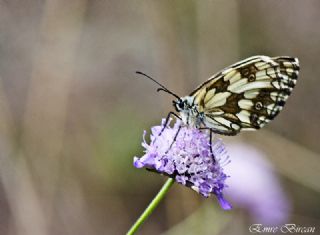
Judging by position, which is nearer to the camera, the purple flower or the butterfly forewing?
the purple flower

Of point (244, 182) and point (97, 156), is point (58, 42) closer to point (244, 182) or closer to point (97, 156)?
point (97, 156)

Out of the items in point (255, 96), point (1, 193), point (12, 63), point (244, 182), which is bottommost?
point (1, 193)

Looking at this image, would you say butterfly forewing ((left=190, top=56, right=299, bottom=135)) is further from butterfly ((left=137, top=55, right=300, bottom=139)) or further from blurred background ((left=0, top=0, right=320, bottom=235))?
blurred background ((left=0, top=0, right=320, bottom=235))

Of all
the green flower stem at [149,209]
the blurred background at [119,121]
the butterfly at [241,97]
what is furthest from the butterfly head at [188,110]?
the blurred background at [119,121]

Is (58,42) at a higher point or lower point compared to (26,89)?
higher

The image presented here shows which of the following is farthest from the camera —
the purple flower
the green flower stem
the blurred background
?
the blurred background

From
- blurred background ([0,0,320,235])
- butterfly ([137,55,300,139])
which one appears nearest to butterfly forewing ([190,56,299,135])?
butterfly ([137,55,300,139])

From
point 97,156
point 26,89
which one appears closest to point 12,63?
point 26,89
